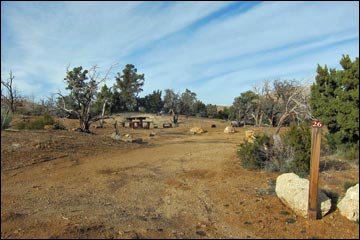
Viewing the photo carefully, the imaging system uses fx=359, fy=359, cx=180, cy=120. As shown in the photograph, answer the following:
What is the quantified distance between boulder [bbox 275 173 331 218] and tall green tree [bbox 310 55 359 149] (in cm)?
321

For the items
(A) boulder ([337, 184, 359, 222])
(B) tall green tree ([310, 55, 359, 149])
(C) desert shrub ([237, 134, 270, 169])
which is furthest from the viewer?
(C) desert shrub ([237, 134, 270, 169])

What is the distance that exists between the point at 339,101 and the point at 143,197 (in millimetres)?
6915

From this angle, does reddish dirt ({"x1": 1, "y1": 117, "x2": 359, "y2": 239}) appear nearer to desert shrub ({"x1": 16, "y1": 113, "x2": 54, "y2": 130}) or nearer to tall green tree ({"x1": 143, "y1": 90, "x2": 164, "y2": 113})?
desert shrub ({"x1": 16, "y1": 113, "x2": 54, "y2": 130})

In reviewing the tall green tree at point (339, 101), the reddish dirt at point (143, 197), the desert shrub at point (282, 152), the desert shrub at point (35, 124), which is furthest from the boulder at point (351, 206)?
the desert shrub at point (35, 124)

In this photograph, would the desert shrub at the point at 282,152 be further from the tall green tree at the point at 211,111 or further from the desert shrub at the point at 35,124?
the tall green tree at the point at 211,111

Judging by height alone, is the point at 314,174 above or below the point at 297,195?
above

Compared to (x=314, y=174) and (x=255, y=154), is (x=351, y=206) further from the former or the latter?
(x=255, y=154)

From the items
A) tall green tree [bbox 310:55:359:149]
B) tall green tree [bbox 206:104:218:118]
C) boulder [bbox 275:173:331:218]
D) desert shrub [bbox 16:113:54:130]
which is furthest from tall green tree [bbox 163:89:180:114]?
boulder [bbox 275:173:331:218]

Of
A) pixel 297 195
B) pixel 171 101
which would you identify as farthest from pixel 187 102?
pixel 297 195

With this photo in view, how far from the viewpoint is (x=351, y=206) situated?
6.08 meters

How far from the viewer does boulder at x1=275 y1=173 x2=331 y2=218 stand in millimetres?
6254

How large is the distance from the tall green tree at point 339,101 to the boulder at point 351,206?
320 cm

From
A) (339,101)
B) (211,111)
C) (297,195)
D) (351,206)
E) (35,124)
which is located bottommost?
(351,206)

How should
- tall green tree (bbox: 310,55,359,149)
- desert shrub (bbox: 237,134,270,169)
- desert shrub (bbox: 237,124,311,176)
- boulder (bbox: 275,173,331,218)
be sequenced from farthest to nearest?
desert shrub (bbox: 237,134,270,169), tall green tree (bbox: 310,55,359,149), desert shrub (bbox: 237,124,311,176), boulder (bbox: 275,173,331,218)
